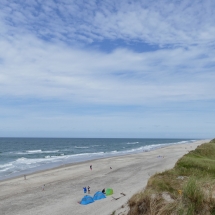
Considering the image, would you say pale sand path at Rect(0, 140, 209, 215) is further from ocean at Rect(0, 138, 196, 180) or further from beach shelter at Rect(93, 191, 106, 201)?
ocean at Rect(0, 138, 196, 180)

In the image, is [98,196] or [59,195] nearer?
[98,196]

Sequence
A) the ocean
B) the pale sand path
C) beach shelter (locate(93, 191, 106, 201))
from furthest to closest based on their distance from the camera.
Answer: the ocean, beach shelter (locate(93, 191, 106, 201)), the pale sand path

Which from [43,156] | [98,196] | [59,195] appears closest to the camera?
[98,196]

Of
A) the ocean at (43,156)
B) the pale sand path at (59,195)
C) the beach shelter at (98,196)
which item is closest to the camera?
the pale sand path at (59,195)

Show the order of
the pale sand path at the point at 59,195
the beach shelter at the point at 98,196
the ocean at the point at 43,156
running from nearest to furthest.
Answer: the pale sand path at the point at 59,195, the beach shelter at the point at 98,196, the ocean at the point at 43,156

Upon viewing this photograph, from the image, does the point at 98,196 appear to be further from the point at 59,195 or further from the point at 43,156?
the point at 43,156

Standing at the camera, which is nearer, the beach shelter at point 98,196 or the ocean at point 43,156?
the beach shelter at point 98,196

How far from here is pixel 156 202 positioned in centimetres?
919

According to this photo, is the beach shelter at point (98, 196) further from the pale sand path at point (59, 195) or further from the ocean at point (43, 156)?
the ocean at point (43, 156)

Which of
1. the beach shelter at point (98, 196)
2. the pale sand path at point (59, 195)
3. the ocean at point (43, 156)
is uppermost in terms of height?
the ocean at point (43, 156)

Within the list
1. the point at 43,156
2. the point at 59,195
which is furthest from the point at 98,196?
the point at 43,156

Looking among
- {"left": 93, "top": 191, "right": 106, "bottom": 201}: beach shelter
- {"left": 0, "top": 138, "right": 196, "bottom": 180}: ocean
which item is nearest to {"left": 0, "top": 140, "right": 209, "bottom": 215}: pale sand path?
{"left": 93, "top": 191, "right": 106, "bottom": 201}: beach shelter

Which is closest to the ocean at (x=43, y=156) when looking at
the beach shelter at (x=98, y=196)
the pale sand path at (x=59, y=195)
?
the pale sand path at (x=59, y=195)

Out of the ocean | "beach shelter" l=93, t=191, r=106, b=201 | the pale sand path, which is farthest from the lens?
the ocean
